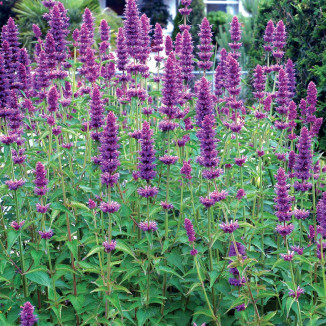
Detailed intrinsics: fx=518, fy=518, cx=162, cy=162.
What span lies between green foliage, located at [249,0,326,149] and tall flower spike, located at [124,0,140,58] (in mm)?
3078

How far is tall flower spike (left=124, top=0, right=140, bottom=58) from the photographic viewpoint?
454cm

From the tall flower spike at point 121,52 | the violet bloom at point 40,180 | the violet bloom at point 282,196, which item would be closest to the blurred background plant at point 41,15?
the tall flower spike at point 121,52

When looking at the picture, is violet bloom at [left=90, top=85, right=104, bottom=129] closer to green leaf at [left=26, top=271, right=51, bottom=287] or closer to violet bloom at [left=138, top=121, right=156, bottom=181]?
violet bloom at [left=138, top=121, right=156, bottom=181]

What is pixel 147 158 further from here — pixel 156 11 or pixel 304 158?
pixel 156 11

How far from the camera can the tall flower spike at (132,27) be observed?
4539mm

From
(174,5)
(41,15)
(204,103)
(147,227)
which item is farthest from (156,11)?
(147,227)

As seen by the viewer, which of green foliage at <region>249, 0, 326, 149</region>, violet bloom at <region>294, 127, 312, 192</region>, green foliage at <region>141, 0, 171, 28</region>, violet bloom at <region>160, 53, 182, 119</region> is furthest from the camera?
green foliage at <region>141, 0, 171, 28</region>

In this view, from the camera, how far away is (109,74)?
6004 millimetres

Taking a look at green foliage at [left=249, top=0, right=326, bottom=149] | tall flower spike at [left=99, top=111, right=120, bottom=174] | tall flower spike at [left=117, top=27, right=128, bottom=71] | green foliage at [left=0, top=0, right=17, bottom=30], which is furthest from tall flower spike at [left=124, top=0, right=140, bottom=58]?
green foliage at [left=0, top=0, right=17, bottom=30]

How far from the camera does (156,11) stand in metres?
34.1

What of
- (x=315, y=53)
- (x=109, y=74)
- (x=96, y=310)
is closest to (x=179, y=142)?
(x=96, y=310)

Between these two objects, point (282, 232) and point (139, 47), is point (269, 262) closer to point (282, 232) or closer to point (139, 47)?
point (282, 232)

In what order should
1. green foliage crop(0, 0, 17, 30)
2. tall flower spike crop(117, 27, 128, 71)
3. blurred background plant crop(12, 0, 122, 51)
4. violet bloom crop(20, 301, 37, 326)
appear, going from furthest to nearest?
green foliage crop(0, 0, 17, 30) < blurred background plant crop(12, 0, 122, 51) < tall flower spike crop(117, 27, 128, 71) < violet bloom crop(20, 301, 37, 326)

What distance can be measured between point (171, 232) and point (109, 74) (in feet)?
8.16
